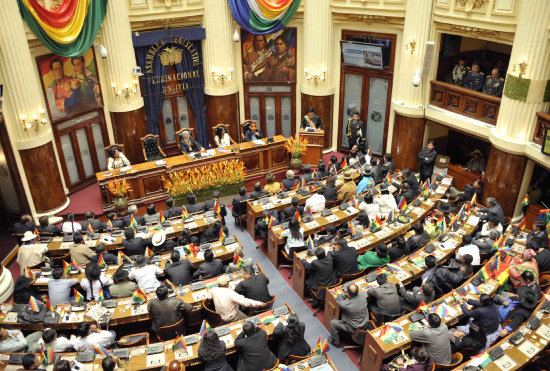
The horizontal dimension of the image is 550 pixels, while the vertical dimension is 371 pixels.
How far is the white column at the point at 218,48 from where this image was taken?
15477mm

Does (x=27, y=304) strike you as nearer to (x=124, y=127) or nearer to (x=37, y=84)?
(x=37, y=84)

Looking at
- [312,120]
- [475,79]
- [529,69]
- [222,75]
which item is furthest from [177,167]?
[529,69]

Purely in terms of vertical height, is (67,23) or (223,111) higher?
(67,23)

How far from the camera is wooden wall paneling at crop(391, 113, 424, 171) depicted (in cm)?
1458

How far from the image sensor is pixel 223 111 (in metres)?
16.7

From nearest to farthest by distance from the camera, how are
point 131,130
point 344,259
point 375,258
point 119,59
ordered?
1. point 344,259
2. point 375,258
3. point 119,59
4. point 131,130

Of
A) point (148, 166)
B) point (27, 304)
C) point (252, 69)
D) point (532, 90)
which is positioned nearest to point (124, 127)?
point (148, 166)

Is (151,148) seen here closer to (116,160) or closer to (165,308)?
(116,160)

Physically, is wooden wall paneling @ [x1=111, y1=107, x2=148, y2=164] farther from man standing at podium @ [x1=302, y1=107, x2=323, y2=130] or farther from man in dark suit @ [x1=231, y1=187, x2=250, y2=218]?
man standing at podium @ [x1=302, y1=107, x2=323, y2=130]

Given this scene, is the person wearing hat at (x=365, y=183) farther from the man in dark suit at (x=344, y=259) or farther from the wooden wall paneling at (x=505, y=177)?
the man in dark suit at (x=344, y=259)

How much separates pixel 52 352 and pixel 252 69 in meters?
12.3

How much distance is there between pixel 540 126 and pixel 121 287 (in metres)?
10.5

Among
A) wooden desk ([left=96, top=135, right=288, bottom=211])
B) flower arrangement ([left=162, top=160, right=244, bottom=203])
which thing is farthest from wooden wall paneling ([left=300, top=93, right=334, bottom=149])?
flower arrangement ([left=162, top=160, right=244, bottom=203])

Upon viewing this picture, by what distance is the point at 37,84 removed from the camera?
1241cm
